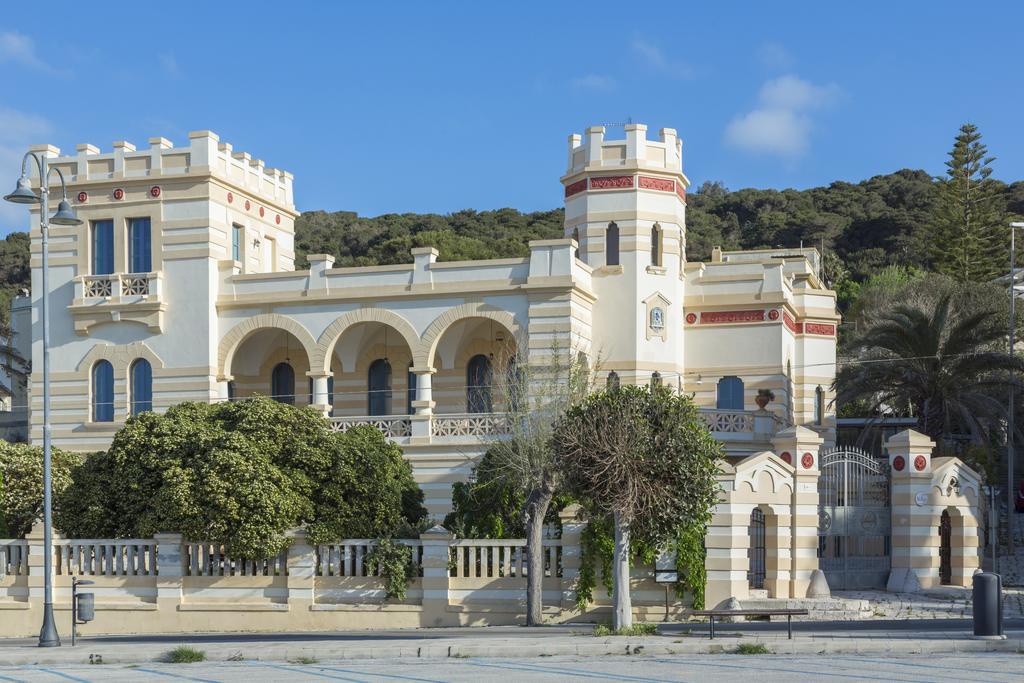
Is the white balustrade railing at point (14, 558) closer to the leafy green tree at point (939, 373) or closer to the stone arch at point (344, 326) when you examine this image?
the stone arch at point (344, 326)

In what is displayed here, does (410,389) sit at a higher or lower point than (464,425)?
higher

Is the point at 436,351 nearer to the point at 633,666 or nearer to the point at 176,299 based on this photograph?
the point at 176,299

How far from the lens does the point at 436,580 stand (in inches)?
867

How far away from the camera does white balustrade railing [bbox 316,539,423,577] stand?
22328mm

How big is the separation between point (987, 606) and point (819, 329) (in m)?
20.9

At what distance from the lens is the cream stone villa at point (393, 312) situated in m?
32.8

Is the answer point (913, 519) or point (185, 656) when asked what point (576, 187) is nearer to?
point (913, 519)

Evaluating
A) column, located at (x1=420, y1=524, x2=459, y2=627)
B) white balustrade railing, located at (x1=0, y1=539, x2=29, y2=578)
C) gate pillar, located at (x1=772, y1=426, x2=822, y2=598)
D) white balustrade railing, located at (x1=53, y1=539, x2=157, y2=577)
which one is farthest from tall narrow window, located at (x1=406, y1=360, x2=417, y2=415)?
gate pillar, located at (x1=772, y1=426, x2=822, y2=598)

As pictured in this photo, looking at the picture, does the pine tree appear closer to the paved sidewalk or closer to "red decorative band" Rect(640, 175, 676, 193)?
"red decorative band" Rect(640, 175, 676, 193)

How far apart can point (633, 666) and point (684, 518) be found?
3.77 m

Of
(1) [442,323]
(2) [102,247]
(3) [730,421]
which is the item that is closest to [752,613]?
(3) [730,421]

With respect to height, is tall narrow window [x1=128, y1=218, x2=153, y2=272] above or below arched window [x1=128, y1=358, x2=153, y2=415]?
above

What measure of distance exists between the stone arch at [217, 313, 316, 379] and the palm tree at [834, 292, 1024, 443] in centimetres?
1388

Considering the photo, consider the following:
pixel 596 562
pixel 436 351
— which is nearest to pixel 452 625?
pixel 596 562
